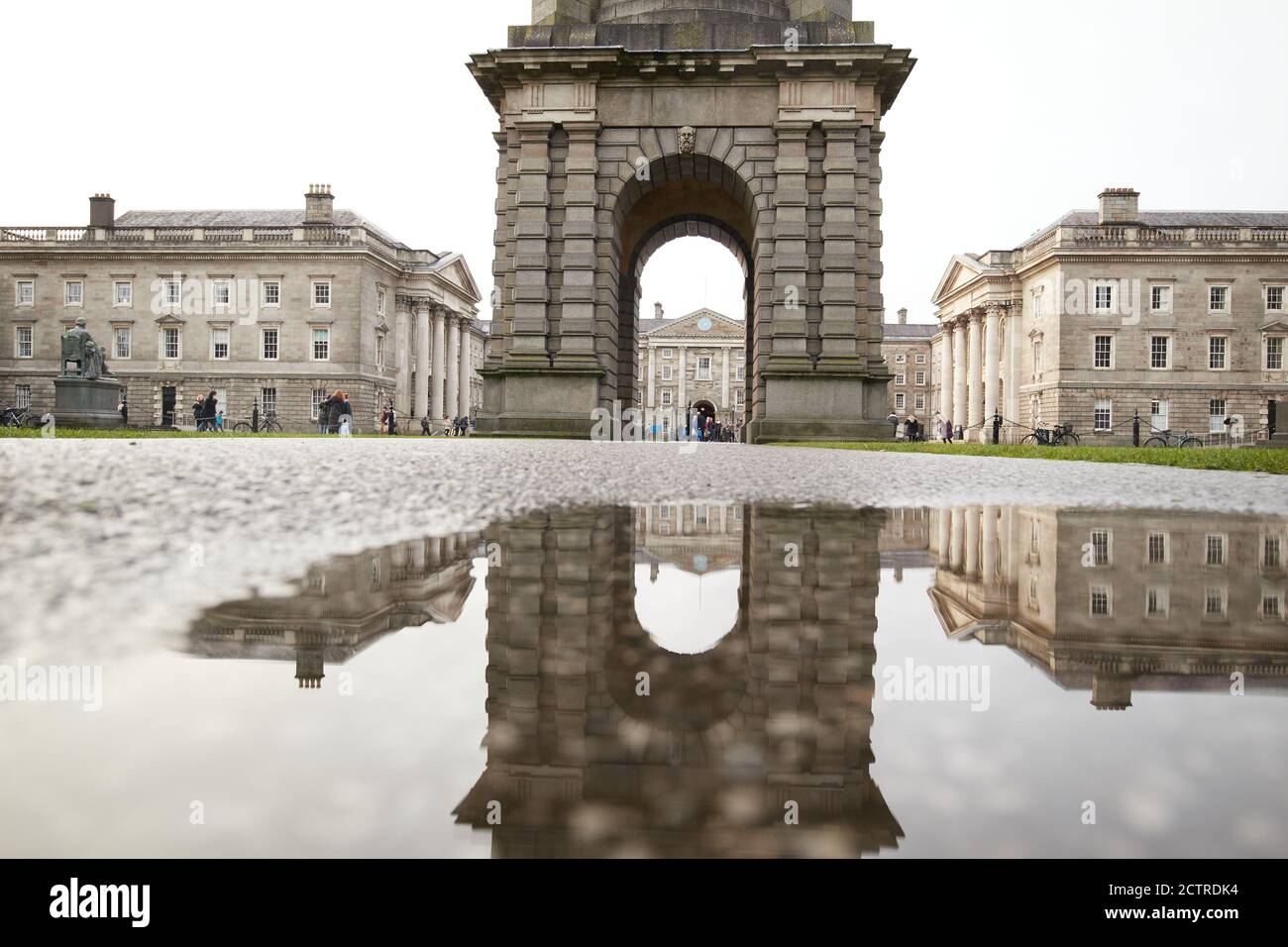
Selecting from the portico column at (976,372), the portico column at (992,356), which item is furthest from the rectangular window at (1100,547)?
the portico column at (976,372)

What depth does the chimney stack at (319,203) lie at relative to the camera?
5325 centimetres

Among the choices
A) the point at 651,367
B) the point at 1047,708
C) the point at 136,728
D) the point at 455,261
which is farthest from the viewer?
the point at 651,367

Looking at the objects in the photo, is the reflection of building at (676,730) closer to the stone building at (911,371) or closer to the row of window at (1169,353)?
the row of window at (1169,353)

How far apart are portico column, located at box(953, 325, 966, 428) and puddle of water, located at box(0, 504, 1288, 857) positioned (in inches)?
2553

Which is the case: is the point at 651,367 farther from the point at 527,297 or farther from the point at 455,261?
the point at 527,297

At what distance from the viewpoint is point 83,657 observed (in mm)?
1357

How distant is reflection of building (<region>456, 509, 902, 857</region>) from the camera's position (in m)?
0.93

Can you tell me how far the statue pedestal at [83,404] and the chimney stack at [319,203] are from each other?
1322 inches

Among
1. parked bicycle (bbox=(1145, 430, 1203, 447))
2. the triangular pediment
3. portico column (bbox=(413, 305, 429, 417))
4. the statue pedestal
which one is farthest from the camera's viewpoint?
the triangular pediment

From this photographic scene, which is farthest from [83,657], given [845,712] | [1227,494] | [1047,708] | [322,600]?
[1227,494]

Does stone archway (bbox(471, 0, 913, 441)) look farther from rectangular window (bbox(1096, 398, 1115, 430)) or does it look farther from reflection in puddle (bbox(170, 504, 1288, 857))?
rectangular window (bbox(1096, 398, 1115, 430))

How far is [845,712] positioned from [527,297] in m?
21.3

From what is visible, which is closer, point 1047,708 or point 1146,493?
point 1047,708

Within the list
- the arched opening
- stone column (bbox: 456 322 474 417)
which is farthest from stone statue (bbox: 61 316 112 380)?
stone column (bbox: 456 322 474 417)
